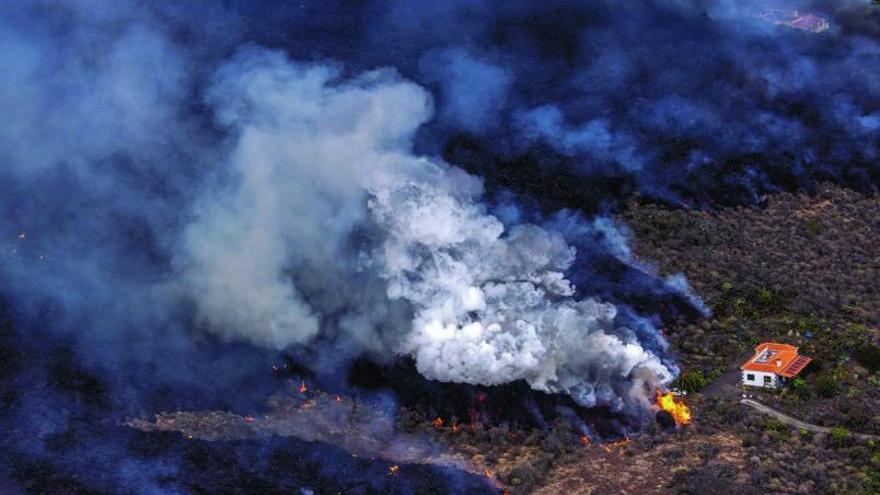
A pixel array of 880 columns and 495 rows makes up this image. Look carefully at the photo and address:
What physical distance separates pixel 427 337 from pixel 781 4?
50.4m

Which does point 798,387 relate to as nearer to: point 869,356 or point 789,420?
point 789,420

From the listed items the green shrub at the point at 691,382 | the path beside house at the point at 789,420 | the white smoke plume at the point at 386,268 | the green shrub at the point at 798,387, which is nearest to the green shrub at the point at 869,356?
the green shrub at the point at 798,387

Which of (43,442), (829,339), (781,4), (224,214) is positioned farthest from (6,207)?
(781,4)

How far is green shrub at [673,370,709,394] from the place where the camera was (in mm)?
58781

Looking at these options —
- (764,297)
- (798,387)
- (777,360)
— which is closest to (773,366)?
(777,360)

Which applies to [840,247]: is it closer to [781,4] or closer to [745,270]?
[745,270]

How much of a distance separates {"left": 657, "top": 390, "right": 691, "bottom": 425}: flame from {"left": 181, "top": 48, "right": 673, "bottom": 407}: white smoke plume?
2.51 ft

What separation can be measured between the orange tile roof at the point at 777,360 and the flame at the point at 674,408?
3.56 metres

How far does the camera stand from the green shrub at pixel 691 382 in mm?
58781

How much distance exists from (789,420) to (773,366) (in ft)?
11.5

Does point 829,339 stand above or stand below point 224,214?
below

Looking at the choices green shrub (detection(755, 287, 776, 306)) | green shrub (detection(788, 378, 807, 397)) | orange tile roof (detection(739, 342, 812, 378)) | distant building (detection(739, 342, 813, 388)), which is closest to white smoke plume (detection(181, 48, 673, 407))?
distant building (detection(739, 342, 813, 388))

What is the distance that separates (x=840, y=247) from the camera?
7144 cm

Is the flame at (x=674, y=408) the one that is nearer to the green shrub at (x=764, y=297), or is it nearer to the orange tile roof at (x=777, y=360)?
the orange tile roof at (x=777, y=360)
